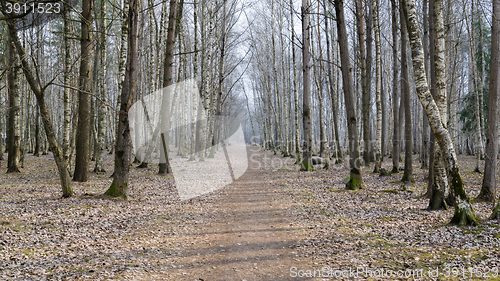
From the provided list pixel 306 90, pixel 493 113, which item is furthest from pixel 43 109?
pixel 306 90

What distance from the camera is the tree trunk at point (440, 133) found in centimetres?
545

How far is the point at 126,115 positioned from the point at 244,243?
191 inches

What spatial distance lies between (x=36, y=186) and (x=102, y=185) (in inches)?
73.8

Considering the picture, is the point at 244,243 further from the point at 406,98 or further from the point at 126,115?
the point at 406,98

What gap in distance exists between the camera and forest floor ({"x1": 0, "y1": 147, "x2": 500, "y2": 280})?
13.1ft

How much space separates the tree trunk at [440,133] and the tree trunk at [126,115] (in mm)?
6561

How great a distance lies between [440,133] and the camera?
5652 millimetres

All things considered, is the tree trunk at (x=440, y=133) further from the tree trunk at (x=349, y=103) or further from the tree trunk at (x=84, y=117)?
the tree trunk at (x=84, y=117)

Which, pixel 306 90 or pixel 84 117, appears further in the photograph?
pixel 306 90

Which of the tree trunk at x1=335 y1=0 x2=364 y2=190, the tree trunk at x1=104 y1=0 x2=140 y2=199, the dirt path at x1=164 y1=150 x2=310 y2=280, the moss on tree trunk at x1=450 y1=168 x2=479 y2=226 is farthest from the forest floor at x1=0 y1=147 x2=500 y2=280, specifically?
the tree trunk at x1=335 y1=0 x2=364 y2=190

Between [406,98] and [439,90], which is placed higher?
[406,98]

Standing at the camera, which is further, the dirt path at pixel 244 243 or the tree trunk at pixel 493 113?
the tree trunk at pixel 493 113

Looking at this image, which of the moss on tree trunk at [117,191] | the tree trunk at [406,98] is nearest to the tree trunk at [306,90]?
the tree trunk at [406,98]

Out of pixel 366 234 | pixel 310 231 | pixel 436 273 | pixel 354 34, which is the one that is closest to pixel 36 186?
pixel 310 231
